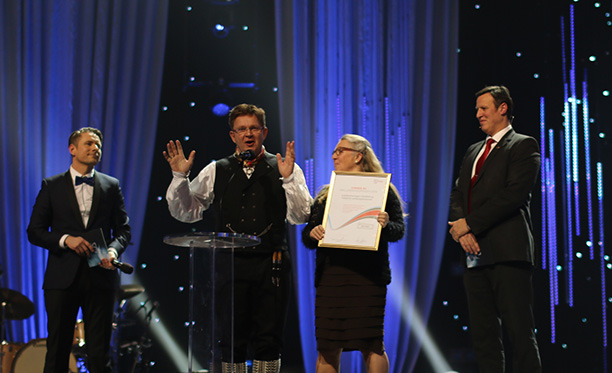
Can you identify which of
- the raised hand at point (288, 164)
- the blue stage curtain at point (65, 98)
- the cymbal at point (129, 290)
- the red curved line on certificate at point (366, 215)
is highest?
the blue stage curtain at point (65, 98)

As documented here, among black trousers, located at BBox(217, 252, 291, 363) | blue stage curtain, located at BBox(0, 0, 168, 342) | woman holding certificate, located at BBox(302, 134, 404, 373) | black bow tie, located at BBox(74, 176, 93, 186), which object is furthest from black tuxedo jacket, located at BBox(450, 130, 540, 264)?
blue stage curtain, located at BBox(0, 0, 168, 342)

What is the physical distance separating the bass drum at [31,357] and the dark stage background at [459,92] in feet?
2.63

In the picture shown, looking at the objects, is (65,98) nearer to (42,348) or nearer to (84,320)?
(42,348)

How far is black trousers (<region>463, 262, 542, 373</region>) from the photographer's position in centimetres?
304

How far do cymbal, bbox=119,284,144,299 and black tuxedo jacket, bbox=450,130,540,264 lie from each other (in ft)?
8.76

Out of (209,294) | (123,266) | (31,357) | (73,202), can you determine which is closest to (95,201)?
(73,202)

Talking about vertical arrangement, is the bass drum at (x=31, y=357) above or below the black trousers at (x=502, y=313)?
below

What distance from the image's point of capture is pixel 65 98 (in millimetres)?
5051

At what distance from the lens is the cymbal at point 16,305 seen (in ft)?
15.2

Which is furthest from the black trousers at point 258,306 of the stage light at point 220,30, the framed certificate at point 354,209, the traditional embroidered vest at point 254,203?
the stage light at point 220,30

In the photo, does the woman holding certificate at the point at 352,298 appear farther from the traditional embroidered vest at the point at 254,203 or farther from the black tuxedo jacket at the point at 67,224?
the black tuxedo jacket at the point at 67,224

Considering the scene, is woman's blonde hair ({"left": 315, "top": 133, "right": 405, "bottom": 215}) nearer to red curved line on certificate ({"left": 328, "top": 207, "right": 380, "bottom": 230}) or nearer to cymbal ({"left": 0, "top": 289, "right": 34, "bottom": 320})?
red curved line on certificate ({"left": 328, "top": 207, "right": 380, "bottom": 230})

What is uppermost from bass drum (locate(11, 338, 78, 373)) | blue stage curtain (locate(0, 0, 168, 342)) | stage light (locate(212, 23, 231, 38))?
stage light (locate(212, 23, 231, 38))

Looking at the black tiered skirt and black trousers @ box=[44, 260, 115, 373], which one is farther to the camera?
black trousers @ box=[44, 260, 115, 373]
